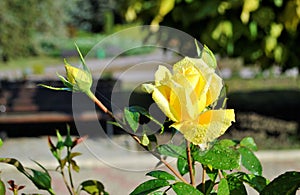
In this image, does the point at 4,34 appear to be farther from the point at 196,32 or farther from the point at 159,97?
the point at 159,97

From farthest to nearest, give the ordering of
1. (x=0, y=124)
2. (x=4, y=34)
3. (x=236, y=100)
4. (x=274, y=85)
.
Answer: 1. (x=4, y=34)
2. (x=274, y=85)
3. (x=236, y=100)
4. (x=0, y=124)

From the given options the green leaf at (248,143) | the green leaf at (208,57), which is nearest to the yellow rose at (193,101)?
the green leaf at (208,57)

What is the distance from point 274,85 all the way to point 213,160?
1065 cm

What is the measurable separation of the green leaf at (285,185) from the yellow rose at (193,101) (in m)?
0.10

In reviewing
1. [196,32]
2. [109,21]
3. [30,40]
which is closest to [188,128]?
[196,32]

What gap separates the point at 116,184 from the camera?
15.4 feet

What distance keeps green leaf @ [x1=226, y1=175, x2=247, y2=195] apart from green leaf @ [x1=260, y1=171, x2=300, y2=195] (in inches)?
1.4

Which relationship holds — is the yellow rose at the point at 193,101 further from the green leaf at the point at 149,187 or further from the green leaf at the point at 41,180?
the green leaf at the point at 41,180

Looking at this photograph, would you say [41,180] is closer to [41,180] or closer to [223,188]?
[41,180]

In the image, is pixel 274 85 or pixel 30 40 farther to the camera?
pixel 30 40

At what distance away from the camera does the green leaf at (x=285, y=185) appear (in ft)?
2.40

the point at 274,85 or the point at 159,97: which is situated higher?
the point at 274,85

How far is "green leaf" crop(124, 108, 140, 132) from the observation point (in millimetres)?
783

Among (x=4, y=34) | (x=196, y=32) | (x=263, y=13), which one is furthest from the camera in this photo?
(x=4, y=34)
